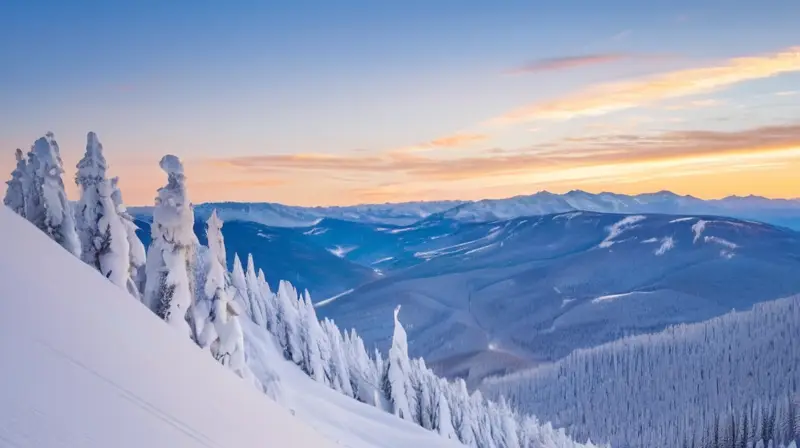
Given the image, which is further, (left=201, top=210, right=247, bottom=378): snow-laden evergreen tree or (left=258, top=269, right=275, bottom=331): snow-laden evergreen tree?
(left=258, top=269, right=275, bottom=331): snow-laden evergreen tree

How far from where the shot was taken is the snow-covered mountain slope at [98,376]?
8.34 meters

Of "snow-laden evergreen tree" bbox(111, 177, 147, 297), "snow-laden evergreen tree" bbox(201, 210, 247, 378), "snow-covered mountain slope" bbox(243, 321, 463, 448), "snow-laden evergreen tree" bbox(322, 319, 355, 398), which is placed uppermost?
"snow-laden evergreen tree" bbox(111, 177, 147, 297)

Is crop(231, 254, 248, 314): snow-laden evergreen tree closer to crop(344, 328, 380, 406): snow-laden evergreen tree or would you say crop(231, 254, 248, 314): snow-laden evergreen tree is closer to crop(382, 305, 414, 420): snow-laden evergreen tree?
crop(344, 328, 380, 406): snow-laden evergreen tree

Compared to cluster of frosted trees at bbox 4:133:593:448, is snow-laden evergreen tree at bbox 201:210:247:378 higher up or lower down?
lower down

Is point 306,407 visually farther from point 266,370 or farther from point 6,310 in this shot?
point 6,310

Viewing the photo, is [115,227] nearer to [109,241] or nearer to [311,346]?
[109,241]

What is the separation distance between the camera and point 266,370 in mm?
40031

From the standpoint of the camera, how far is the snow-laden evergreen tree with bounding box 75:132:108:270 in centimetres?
2383

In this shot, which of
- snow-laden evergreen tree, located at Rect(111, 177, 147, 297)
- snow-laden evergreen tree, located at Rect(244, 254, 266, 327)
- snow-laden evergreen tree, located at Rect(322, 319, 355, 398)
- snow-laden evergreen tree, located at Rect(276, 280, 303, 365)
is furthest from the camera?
snow-laden evergreen tree, located at Rect(244, 254, 266, 327)

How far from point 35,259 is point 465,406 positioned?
196 ft

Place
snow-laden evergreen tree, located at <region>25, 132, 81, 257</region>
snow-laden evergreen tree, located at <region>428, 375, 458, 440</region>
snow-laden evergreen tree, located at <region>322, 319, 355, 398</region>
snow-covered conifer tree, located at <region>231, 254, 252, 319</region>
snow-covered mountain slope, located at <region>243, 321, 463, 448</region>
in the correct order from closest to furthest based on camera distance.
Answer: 1. snow-laden evergreen tree, located at <region>25, 132, 81, 257</region>
2. snow-covered mountain slope, located at <region>243, 321, 463, 448</region>
3. snow-laden evergreen tree, located at <region>322, 319, 355, 398</region>
4. snow-covered conifer tree, located at <region>231, 254, 252, 319</region>
5. snow-laden evergreen tree, located at <region>428, 375, 458, 440</region>

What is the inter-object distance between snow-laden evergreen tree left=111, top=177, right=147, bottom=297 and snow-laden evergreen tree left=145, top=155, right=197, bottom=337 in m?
1.57

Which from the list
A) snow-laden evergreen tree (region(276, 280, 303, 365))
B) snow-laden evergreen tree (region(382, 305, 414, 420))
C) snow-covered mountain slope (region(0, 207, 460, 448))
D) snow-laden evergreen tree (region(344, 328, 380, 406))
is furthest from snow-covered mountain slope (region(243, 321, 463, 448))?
snow-covered mountain slope (region(0, 207, 460, 448))

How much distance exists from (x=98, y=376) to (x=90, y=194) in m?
15.7
